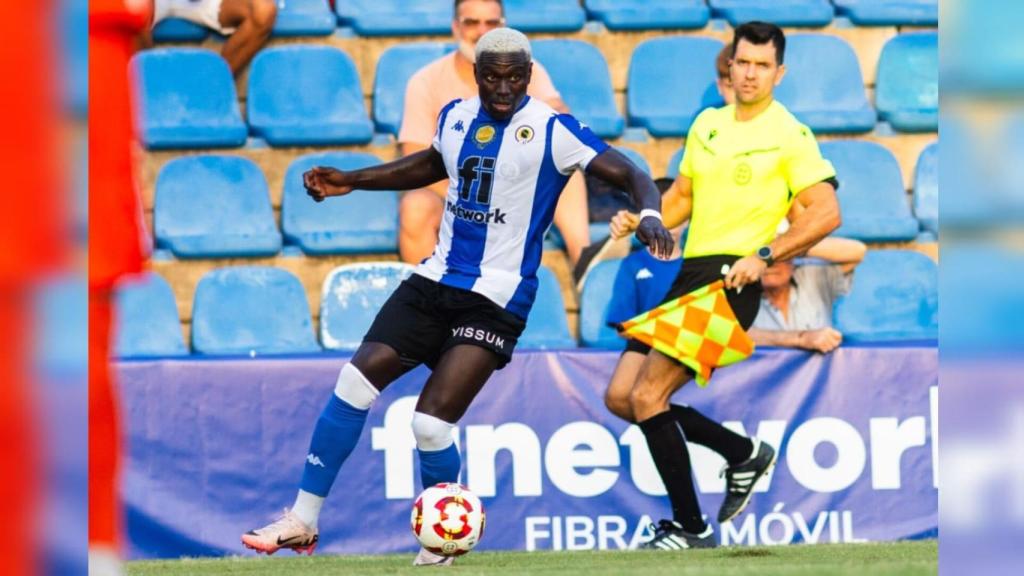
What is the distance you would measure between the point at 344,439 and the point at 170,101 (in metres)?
3.72

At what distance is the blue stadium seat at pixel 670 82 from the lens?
834 cm

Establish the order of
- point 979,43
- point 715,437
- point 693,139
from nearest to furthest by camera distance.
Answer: point 979,43
point 715,437
point 693,139

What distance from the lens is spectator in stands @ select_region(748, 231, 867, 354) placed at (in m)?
7.66

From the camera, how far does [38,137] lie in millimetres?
695

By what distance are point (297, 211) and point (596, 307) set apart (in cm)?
185

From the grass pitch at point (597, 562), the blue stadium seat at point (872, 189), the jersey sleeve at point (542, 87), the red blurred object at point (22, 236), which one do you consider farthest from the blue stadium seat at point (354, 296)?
the red blurred object at point (22, 236)

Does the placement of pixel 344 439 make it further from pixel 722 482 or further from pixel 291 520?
pixel 722 482

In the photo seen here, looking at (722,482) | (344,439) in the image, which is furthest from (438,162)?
(722,482)

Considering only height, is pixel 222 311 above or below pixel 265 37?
below

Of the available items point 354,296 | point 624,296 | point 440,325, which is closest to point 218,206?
point 354,296

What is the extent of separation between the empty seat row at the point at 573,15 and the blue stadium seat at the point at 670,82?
0.22m

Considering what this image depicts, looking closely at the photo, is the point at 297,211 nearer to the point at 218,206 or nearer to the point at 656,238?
the point at 218,206

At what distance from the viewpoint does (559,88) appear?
8.39m

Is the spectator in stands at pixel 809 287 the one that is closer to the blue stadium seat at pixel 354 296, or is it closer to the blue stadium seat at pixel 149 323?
the blue stadium seat at pixel 354 296
